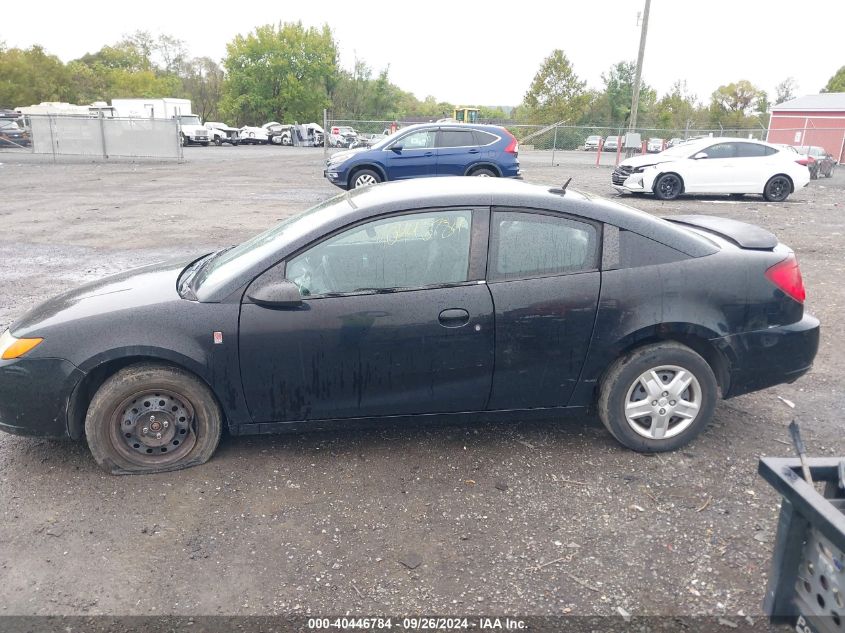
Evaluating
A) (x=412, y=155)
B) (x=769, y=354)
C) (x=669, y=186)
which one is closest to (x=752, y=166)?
(x=669, y=186)

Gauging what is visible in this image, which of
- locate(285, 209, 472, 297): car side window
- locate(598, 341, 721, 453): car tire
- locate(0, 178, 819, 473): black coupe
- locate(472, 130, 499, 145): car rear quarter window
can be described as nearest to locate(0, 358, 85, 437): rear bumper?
locate(0, 178, 819, 473): black coupe

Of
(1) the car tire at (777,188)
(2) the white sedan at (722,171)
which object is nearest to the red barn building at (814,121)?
(1) the car tire at (777,188)

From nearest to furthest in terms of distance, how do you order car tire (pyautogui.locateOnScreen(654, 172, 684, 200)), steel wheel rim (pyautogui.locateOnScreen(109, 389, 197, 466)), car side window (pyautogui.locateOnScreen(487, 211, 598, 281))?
steel wheel rim (pyautogui.locateOnScreen(109, 389, 197, 466)) < car side window (pyautogui.locateOnScreen(487, 211, 598, 281)) < car tire (pyautogui.locateOnScreen(654, 172, 684, 200))

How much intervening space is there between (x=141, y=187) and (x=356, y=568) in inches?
701

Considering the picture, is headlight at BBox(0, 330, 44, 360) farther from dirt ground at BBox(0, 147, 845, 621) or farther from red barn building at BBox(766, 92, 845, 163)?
red barn building at BBox(766, 92, 845, 163)

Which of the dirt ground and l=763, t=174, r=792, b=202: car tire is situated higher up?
l=763, t=174, r=792, b=202: car tire

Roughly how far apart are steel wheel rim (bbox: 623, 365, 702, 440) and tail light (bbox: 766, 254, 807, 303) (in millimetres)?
760

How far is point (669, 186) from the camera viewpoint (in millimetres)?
16234

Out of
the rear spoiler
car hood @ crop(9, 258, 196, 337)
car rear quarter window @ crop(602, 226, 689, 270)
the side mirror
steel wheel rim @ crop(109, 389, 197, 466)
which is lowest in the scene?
steel wheel rim @ crop(109, 389, 197, 466)

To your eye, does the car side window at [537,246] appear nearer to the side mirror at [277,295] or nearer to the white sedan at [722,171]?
the side mirror at [277,295]

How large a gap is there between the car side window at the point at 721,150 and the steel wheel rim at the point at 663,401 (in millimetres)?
14142

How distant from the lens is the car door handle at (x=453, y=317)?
356 centimetres

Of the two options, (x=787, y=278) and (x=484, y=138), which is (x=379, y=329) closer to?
(x=787, y=278)

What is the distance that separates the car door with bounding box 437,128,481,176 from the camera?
623 inches
